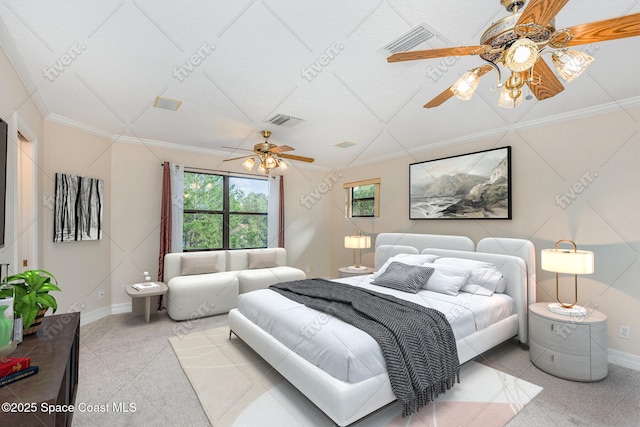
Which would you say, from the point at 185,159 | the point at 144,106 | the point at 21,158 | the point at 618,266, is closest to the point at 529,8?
the point at 618,266

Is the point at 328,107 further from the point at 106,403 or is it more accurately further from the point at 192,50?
the point at 106,403

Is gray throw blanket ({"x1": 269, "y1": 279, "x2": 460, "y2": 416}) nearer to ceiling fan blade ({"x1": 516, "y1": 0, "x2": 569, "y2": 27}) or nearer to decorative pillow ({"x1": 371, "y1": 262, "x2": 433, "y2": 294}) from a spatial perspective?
decorative pillow ({"x1": 371, "y1": 262, "x2": 433, "y2": 294})

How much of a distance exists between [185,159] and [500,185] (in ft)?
15.3

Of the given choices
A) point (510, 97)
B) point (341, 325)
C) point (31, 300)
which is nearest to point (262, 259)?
point (341, 325)

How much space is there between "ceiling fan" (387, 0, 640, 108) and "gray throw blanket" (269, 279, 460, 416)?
1.65 meters

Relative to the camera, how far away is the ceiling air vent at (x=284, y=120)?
350 cm

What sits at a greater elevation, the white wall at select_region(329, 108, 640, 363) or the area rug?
the white wall at select_region(329, 108, 640, 363)

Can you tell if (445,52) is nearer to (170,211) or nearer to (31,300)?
(31,300)

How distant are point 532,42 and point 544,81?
1.62 feet

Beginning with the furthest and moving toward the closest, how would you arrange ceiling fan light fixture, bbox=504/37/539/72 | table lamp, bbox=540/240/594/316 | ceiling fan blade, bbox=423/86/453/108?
table lamp, bbox=540/240/594/316
ceiling fan blade, bbox=423/86/453/108
ceiling fan light fixture, bbox=504/37/539/72

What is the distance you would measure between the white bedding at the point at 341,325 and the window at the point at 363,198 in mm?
2281

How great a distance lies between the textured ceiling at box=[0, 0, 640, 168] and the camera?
177 centimetres

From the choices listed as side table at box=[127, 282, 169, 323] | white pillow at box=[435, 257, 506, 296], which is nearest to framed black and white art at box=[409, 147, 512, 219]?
white pillow at box=[435, 257, 506, 296]

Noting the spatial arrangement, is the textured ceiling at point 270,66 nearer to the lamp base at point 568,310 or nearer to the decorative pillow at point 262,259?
the lamp base at point 568,310
